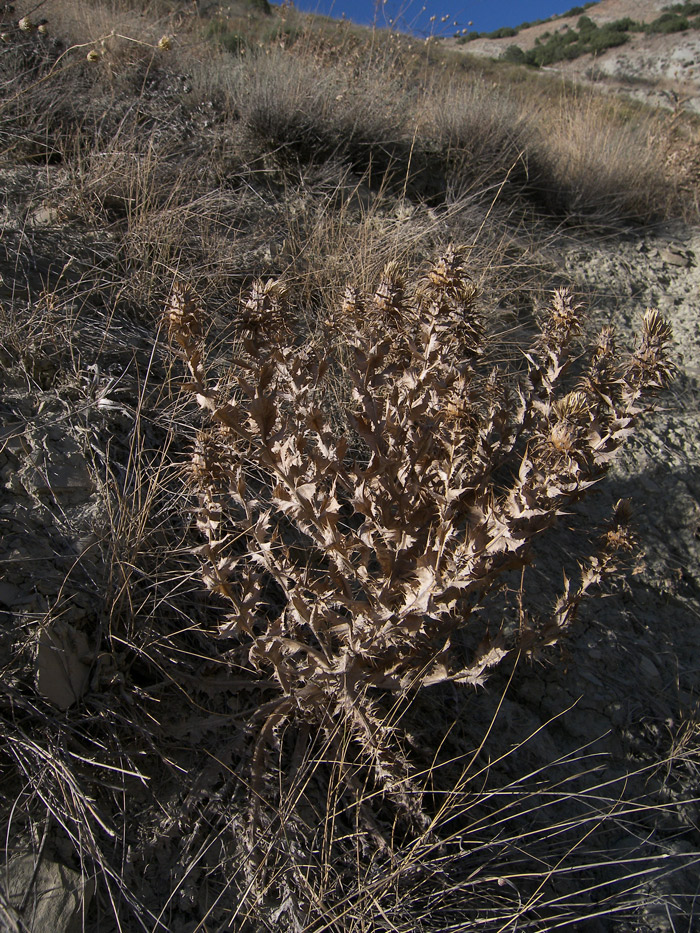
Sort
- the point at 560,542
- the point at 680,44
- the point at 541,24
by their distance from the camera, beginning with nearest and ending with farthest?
the point at 560,542, the point at 680,44, the point at 541,24

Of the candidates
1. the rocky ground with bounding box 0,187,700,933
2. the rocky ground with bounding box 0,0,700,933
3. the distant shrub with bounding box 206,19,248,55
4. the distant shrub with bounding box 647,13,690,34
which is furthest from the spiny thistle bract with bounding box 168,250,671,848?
the distant shrub with bounding box 647,13,690,34

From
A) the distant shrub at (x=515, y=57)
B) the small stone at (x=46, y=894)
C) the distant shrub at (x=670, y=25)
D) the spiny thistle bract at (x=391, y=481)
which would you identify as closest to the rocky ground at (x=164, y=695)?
the small stone at (x=46, y=894)

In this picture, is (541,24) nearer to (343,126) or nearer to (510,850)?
(343,126)

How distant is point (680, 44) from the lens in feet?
78.7

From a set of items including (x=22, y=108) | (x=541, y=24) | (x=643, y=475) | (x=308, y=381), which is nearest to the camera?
(x=308, y=381)

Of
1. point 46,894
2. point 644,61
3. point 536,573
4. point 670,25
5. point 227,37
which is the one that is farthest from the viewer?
point 670,25

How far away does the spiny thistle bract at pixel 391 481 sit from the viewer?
148cm

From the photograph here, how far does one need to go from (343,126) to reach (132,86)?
5.06 ft

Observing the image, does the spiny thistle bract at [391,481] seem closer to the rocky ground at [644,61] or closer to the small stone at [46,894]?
the small stone at [46,894]

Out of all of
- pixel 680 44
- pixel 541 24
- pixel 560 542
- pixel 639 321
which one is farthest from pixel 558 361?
pixel 541 24

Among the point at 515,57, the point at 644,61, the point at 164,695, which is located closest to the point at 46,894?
the point at 164,695

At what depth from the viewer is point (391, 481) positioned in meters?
1.63

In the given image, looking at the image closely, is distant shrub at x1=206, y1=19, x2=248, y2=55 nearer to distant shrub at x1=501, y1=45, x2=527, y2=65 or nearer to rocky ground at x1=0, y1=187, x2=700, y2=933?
rocky ground at x1=0, y1=187, x2=700, y2=933

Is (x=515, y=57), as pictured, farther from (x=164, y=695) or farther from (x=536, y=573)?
(x=164, y=695)
